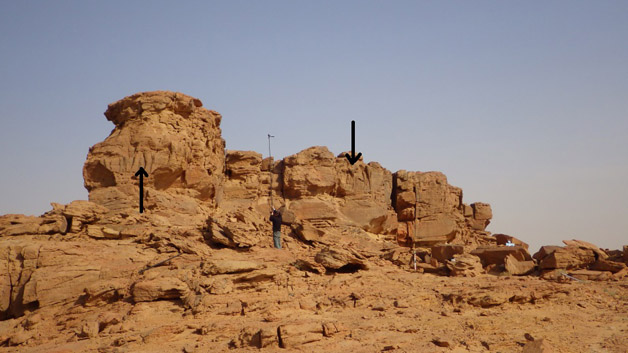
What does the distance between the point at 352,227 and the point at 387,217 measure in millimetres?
2070

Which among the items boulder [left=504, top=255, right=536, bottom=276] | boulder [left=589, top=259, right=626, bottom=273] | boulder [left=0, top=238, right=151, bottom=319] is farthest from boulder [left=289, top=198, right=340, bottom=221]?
boulder [left=589, top=259, right=626, bottom=273]

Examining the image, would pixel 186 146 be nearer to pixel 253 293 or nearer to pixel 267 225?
pixel 267 225

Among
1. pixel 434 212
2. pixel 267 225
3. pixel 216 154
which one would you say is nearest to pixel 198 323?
pixel 267 225

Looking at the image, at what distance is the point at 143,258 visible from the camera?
1312 cm

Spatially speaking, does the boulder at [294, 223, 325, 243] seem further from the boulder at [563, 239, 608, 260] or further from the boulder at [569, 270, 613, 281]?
the boulder at [563, 239, 608, 260]

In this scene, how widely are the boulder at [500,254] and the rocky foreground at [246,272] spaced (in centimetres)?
4

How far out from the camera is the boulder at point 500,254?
52.3 feet

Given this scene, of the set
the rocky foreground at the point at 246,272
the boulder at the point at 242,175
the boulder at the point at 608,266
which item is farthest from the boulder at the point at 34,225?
the boulder at the point at 608,266

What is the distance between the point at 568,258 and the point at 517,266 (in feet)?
4.70

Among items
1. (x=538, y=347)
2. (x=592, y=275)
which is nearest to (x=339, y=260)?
(x=538, y=347)

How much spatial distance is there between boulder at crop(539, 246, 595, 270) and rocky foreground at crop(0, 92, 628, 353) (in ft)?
0.13

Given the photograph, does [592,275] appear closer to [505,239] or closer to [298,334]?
[505,239]

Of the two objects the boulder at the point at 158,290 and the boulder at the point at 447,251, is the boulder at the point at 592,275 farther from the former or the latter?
the boulder at the point at 158,290

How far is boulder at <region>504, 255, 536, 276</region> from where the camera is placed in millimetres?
15094
